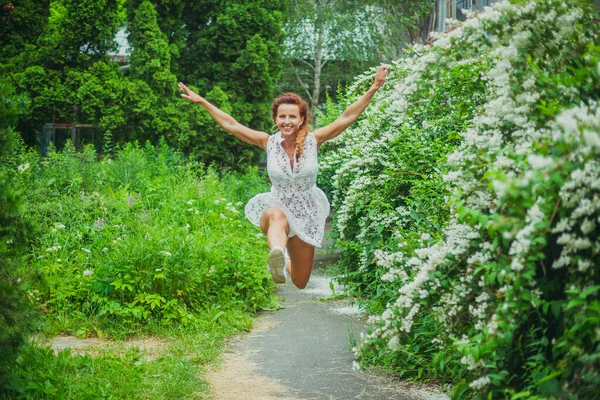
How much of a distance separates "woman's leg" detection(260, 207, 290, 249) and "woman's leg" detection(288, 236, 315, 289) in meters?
0.27

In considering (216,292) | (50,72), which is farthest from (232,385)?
(50,72)

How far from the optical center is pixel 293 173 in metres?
6.71

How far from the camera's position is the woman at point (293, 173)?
668cm

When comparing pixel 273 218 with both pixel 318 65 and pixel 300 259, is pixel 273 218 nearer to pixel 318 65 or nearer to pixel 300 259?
pixel 300 259

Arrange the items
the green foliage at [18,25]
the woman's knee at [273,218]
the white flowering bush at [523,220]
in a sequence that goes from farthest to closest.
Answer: the green foliage at [18,25] < the woman's knee at [273,218] < the white flowering bush at [523,220]

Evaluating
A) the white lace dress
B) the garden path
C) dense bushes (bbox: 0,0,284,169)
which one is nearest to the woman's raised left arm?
the white lace dress

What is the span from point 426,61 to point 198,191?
7.46 m

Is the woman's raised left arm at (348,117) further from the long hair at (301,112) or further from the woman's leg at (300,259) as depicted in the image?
the woman's leg at (300,259)

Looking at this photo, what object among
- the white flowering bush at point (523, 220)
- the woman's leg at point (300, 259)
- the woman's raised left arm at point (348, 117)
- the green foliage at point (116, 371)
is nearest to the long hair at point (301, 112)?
the woman's raised left arm at point (348, 117)

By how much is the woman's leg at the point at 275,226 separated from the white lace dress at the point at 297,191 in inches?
5.9

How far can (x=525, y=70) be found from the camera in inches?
131

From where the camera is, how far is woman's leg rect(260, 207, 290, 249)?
20.0 ft

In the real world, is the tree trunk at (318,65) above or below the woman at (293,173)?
above

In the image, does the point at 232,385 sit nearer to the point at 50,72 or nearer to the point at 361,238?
the point at 361,238
